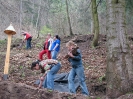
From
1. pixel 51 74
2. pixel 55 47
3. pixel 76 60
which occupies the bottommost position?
pixel 51 74

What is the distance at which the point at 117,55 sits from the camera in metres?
5.93

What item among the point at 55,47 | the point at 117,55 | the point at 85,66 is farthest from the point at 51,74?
the point at 85,66

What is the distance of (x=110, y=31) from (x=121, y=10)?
1.88 feet

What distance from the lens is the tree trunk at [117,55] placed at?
19.2 ft

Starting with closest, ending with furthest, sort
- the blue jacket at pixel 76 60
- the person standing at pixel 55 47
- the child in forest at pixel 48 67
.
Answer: the child in forest at pixel 48 67 < the blue jacket at pixel 76 60 < the person standing at pixel 55 47

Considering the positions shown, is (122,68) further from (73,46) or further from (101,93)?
(101,93)

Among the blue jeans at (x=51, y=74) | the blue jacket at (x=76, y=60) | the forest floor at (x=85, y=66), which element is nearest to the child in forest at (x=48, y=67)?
the blue jeans at (x=51, y=74)

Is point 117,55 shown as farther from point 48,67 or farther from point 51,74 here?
point 51,74

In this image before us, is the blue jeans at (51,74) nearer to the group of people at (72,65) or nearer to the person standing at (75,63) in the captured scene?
the group of people at (72,65)

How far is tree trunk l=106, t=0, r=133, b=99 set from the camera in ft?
19.2

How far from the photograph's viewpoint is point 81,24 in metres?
29.4

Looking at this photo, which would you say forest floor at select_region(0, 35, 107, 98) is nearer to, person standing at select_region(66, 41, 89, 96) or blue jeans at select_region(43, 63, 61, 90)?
person standing at select_region(66, 41, 89, 96)

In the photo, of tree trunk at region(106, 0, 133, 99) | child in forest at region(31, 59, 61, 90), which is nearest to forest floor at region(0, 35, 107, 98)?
child in forest at region(31, 59, 61, 90)

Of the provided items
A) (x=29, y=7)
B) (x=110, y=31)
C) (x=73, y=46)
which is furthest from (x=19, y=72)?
(x=29, y=7)
